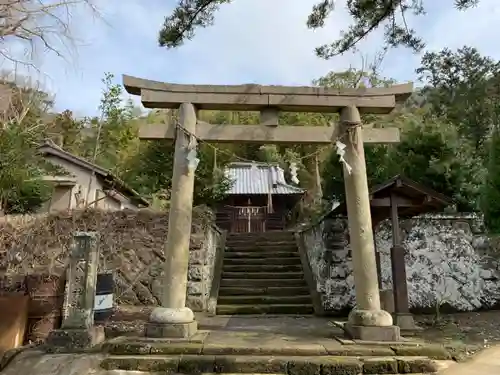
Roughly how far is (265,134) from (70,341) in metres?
3.96

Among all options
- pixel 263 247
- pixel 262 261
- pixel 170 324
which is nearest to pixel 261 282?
pixel 262 261

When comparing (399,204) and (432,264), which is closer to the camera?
(399,204)

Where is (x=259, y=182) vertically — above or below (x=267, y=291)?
above

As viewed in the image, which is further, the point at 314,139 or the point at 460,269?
the point at 460,269

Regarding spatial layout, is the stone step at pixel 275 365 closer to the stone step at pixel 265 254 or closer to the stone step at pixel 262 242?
the stone step at pixel 265 254

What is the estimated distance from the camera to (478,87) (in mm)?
18484

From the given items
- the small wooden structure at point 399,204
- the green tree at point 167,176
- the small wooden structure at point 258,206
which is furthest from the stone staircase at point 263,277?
the small wooden structure at point 258,206

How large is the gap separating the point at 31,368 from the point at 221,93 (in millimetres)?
4402

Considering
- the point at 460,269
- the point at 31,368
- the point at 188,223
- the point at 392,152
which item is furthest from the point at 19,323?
the point at 392,152

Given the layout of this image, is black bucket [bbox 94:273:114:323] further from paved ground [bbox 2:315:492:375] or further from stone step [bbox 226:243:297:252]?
stone step [bbox 226:243:297:252]

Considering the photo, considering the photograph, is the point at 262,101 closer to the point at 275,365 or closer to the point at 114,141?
the point at 275,365

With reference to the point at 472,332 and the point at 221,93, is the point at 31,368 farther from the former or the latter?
the point at 472,332

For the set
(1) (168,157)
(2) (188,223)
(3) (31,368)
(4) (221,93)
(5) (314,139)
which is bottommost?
(3) (31,368)

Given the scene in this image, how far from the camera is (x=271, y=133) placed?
5.94m
